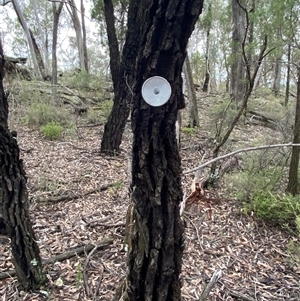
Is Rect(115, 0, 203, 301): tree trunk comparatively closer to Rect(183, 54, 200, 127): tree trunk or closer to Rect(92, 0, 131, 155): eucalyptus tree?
Rect(92, 0, 131, 155): eucalyptus tree

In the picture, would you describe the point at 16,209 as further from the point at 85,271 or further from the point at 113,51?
the point at 113,51

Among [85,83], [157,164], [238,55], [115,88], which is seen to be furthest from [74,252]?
[85,83]

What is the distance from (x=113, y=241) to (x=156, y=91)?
6.14 ft

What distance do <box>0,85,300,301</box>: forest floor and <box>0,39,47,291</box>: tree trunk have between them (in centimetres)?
25

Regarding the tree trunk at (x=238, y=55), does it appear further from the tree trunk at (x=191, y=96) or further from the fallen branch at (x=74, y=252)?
the fallen branch at (x=74, y=252)

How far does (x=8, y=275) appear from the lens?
2.35 meters

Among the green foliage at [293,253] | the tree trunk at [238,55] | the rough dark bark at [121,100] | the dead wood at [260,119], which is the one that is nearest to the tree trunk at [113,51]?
the rough dark bark at [121,100]

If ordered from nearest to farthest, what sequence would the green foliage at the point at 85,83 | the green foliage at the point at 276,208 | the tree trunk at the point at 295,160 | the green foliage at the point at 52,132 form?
the green foliage at the point at 276,208 → the tree trunk at the point at 295,160 → the green foliage at the point at 52,132 → the green foliage at the point at 85,83

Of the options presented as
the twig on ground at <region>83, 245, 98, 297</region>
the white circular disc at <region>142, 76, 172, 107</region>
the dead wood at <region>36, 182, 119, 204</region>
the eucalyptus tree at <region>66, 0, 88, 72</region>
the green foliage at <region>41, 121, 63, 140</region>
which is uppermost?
the eucalyptus tree at <region>66, 0, 88, 72</region>

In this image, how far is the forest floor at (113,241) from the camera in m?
2.28

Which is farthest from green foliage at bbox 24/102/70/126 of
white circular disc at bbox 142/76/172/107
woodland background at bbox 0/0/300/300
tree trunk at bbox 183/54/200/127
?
white circular disc at bbox 142/76/172/107

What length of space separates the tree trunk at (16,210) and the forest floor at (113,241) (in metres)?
0.25

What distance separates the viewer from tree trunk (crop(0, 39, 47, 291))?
204 cm

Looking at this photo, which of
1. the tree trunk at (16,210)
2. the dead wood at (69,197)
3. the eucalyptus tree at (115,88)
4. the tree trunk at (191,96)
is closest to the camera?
the tree trunk at (16,210)
